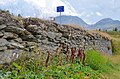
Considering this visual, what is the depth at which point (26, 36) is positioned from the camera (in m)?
8.38

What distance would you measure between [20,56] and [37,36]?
1812mm

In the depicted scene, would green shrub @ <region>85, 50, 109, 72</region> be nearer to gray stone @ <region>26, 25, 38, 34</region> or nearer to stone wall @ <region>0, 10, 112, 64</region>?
stone wall @ <region>0, 10, 112, 64</region>

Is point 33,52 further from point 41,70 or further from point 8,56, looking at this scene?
point 8,56

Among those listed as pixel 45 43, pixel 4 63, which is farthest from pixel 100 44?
pixel 4 63

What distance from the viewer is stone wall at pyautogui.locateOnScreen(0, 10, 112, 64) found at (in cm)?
720

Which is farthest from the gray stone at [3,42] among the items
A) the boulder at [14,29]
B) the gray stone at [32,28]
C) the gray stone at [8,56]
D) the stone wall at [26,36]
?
the gray stone at [32,28]

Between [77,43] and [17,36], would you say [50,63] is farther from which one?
[77,43]

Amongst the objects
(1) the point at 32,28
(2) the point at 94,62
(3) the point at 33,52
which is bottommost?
(2) the point at 94,62

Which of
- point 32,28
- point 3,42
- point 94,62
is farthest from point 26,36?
point 94,62

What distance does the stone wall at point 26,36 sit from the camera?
720 cm

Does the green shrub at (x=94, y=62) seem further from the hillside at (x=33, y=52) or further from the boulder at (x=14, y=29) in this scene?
the boulder at (x=14, y=29)

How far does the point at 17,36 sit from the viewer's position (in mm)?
7844

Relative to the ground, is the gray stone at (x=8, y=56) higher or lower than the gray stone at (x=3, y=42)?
lower

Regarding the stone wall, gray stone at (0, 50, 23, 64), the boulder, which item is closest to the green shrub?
the stone wall
